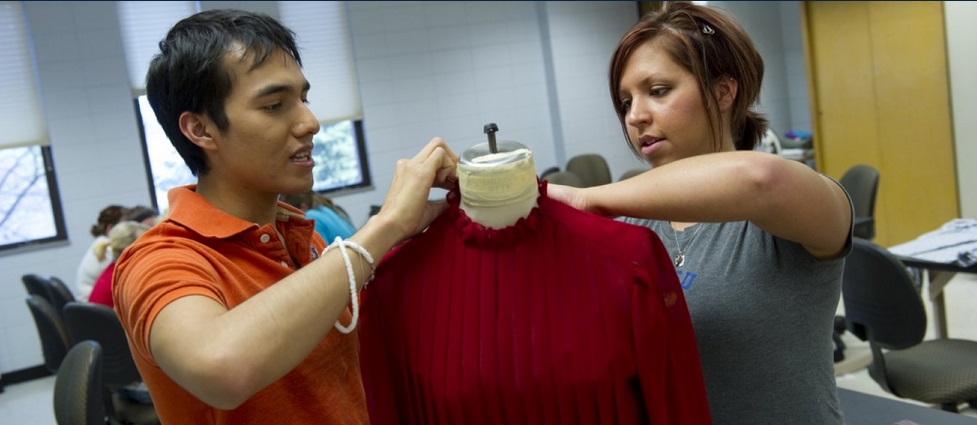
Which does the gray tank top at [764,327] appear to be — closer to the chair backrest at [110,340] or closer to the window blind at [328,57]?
the chair backrest at [110,340]

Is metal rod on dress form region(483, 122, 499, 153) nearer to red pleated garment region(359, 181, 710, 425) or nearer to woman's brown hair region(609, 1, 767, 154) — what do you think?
red pleated garment region(359, 181, 710, 425)

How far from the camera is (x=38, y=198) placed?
6.28 meters

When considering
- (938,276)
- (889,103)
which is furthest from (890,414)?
(889,103)

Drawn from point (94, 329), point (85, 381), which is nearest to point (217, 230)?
point (85, 381)

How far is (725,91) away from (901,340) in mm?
1854

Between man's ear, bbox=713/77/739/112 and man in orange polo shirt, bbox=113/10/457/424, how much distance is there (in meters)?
0.42

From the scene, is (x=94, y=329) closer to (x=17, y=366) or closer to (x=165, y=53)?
(x=165, y=53)

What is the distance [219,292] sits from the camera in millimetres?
1033

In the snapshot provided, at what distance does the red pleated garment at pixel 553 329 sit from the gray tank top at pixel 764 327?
15cm

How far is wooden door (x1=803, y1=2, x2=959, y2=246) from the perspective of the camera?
5.54 meters

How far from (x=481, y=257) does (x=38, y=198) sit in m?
6.34

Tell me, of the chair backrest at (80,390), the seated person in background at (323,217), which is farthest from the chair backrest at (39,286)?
the chair backrest at (80,390)

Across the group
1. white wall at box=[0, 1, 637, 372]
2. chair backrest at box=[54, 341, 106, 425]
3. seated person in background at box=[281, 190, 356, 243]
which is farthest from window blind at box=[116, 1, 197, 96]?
chair backrest at box=[54, 341, 106, 425]

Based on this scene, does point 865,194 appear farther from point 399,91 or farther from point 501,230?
point 501,230
